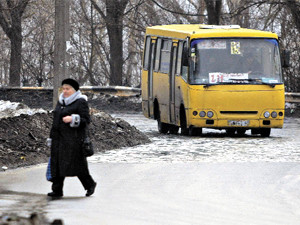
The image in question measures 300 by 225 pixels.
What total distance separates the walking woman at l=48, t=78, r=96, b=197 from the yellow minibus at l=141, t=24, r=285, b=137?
41.3 ft

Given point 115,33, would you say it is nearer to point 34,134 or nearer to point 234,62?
point 234,62

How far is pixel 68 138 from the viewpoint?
1200cm

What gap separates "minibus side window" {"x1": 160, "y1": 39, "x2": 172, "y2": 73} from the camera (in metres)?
27.0

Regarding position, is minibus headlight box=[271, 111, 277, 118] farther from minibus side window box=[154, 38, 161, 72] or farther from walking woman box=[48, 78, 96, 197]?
walking woman box=[48, 78, 96, 197]

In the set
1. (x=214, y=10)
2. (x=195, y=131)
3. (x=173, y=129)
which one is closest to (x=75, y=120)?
(x=195, y=131)

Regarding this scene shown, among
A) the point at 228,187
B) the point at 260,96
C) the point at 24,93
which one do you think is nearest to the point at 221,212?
the point at 228,187

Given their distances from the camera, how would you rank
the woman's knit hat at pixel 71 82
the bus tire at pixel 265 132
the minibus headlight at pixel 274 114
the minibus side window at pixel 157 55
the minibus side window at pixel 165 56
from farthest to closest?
the minibus side window at pixel 157 55
the minibus side window at pixel 165 56
the bus tire at pixel 265 132
the minibus headlight at pixel 274 114
the woman's knit hat at pixel 71 82

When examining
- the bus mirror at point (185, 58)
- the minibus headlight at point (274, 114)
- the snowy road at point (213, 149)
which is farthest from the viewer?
the bus mirror at point (185, 58)

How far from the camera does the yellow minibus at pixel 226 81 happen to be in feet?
80.5

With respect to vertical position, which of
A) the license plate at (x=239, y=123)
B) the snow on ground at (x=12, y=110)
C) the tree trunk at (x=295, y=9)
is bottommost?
the license plate at (x=239, y=123)

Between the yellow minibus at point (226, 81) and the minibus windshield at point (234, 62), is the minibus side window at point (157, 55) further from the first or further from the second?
the minibus windshield at point (234, 62)

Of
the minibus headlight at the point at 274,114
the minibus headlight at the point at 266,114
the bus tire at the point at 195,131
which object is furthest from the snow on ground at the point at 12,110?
the minibus headlight at the point at 274,114

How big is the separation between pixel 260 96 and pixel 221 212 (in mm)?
13975

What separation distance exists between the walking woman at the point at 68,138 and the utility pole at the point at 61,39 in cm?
918
